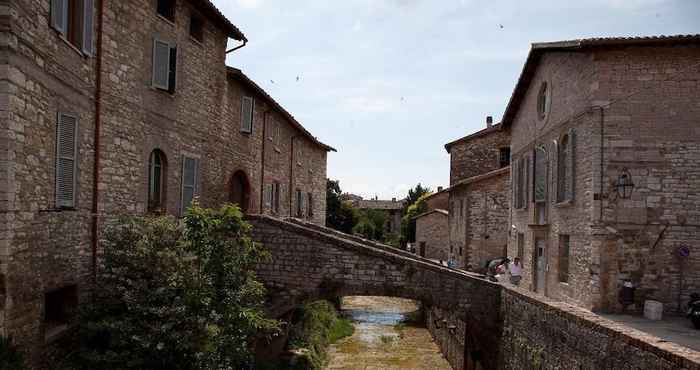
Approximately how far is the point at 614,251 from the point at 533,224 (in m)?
4.47

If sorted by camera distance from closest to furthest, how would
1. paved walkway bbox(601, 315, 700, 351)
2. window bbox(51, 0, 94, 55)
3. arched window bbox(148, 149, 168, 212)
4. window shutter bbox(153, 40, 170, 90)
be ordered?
window bbox(51, 0, 94, 55)
paved walkway bbox(601, 315, 700, 351)
window shutter bbox(153, 40, 170, 90)
arched window bbox(148, 149, 168, 212)

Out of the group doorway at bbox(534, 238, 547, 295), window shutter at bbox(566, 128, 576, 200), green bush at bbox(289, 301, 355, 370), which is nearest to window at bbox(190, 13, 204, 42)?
window shutter at bbox(566, 128, 576, 200)

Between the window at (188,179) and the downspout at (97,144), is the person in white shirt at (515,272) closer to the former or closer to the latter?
the window at (188,179)

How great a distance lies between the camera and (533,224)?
55.1ft

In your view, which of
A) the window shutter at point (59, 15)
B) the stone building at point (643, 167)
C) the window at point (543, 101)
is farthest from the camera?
the window at point (543, 101)

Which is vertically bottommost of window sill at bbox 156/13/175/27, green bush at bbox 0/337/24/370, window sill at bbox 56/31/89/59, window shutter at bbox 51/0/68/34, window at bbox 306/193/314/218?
green bush at bbox 0/337/24/370

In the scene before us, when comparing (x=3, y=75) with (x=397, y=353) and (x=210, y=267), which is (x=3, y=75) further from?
(x=397, y=353)

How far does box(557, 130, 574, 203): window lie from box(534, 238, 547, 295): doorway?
2.30 metres

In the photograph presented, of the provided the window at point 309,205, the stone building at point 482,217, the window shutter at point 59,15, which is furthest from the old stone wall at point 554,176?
the window at point 309,205

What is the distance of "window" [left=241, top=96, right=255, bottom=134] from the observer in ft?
55.8

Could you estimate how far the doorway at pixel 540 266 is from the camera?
16344 millimetres

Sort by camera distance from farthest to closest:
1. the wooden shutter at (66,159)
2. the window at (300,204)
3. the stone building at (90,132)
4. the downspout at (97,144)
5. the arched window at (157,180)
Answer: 1. the window at (300,204)
2. the arched window at (157,180)
3. the downspout at (97,144)
4. the wooden shutter at (66,159)
5. the stone building at (90,132)

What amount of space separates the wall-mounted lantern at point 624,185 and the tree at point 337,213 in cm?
3698

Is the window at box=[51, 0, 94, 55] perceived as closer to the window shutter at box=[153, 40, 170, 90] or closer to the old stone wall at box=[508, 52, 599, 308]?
the window shutter at box=[153, 40, 170, 90]
